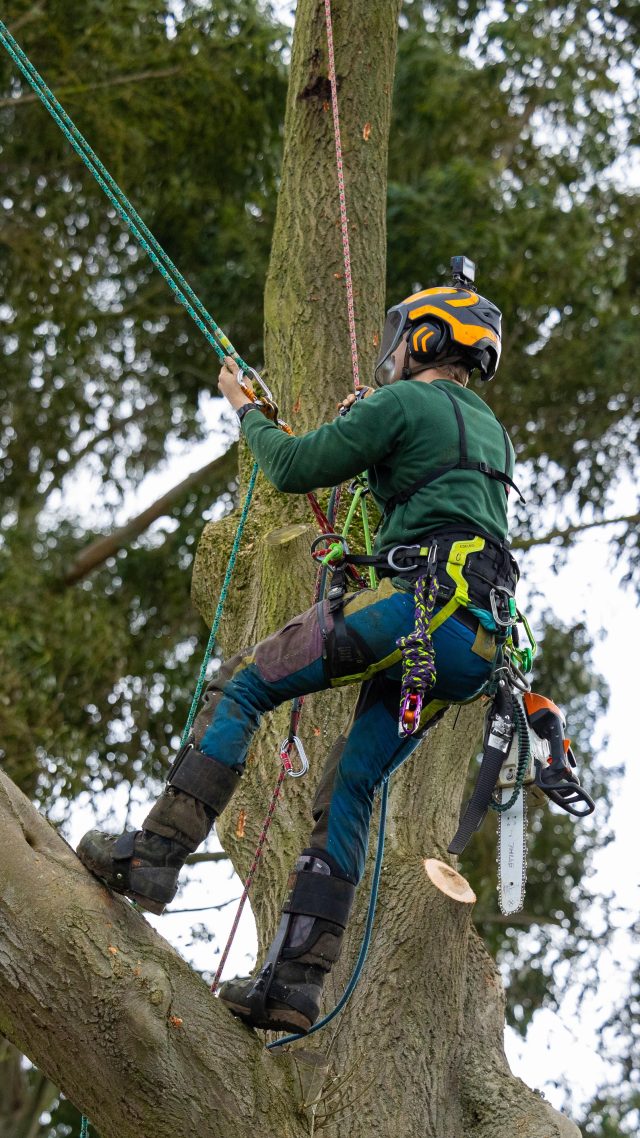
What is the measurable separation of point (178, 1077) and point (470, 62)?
875 cm

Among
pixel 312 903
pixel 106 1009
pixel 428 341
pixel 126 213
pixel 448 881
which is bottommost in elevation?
pixel 106 1009

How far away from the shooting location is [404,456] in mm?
3318

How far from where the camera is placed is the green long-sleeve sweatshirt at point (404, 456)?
128 inches

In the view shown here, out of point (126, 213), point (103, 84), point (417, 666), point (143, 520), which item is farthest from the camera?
point (143, 520)

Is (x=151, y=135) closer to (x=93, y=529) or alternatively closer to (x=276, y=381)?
(x=93, y=529)

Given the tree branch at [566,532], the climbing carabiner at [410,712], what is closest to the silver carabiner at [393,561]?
the climbing carabiner at [410,712]

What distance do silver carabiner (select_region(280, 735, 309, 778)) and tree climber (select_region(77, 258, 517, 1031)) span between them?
492 millimetres

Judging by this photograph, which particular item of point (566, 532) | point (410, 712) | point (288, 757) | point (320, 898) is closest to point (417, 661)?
point (410, 712)

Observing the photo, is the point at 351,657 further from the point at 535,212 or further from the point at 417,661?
the point at 535,212

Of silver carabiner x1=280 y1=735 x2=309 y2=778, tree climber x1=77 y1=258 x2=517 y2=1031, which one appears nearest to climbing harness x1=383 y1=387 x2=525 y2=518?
tree climber x1=77 y1=258 x2=517 y2=1031

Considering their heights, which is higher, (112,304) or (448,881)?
(112,304)

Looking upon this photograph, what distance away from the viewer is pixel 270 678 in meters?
3.25

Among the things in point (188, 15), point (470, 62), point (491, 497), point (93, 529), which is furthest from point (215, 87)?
point (491, 497)

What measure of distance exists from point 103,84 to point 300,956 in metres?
7.27
